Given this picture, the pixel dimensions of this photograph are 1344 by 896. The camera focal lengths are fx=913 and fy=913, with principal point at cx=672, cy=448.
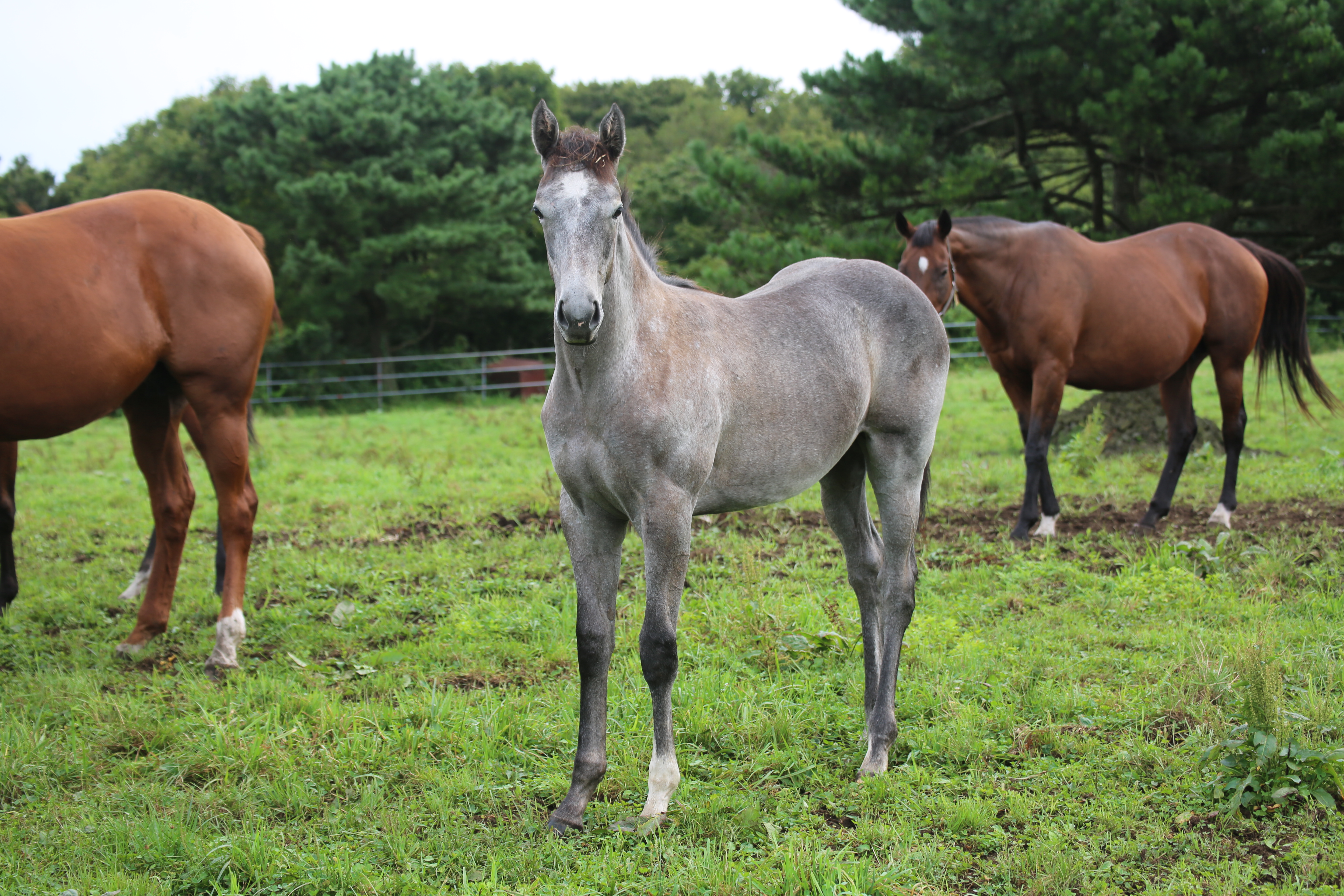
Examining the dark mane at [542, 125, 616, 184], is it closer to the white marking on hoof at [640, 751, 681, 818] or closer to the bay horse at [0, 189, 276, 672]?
the white marking on hoof at [640, 751, 681, 818]

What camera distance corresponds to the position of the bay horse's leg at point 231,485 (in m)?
4.44

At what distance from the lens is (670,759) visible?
2898mm

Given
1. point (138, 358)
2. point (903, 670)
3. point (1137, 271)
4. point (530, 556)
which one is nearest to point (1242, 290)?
point (1137, 271)

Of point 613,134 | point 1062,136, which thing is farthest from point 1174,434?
point 1062,136

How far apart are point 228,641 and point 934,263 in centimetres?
486

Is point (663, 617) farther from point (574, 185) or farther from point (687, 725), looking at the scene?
point (574, 185)

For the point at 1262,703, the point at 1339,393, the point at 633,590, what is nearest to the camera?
the point at 1262,703

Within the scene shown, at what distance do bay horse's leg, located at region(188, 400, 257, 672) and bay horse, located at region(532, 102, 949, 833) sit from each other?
206 cm

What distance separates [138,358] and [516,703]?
96.7 inches

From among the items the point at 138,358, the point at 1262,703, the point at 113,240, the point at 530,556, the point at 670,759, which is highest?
the point at 113,240

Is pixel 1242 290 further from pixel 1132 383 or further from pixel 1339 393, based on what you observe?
pixel 1339 393

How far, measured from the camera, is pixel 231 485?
458cm

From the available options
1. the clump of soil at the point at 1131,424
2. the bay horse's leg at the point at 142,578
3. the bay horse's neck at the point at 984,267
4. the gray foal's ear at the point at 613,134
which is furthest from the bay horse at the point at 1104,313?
the bay horse's leg at the point at 142,578

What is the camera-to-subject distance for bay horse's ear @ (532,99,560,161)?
8.83 feet
